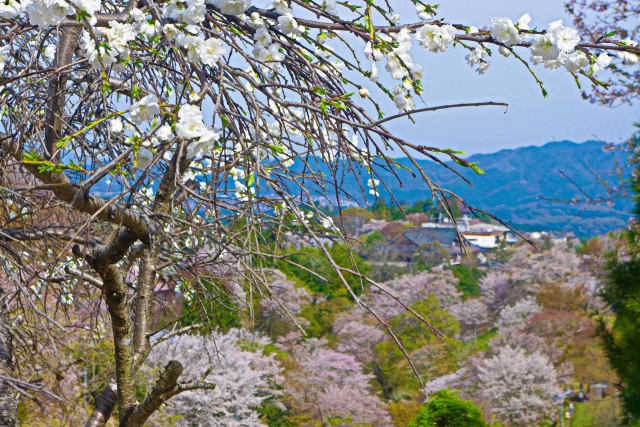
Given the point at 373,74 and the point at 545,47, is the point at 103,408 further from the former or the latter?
the point at 545,47

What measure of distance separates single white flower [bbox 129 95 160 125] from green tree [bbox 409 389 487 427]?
19.0 ft

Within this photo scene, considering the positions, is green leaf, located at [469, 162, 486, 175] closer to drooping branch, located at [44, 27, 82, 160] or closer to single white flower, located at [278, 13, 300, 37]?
single white flower, located at [278, 13, 300, 37]

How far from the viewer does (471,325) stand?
24453 mm

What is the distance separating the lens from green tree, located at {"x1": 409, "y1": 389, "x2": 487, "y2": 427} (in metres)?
6.28

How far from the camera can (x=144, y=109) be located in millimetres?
1461

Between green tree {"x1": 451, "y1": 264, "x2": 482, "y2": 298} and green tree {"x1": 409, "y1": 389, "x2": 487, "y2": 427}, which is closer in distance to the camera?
green tree {"x1": 409, "y1": 389, "x2": 487, "y2": 427}

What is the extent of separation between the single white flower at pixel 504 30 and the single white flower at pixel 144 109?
1.01m

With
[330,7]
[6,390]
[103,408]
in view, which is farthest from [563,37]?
[6,390]

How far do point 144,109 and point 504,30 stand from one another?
1.08 m

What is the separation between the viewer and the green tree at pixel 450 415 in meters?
6.28

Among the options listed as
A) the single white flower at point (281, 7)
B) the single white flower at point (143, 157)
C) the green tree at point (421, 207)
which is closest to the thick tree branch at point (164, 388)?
the single white flower at point (143, 157)

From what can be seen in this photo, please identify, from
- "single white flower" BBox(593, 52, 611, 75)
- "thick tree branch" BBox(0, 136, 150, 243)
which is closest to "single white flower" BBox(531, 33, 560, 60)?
"single white flower" BBox(593, 52, 611, 75)

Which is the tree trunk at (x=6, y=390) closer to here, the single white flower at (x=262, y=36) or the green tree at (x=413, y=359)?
the single white flower at (x=262, y=36)

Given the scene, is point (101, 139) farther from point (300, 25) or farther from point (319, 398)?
point (319, 398)
